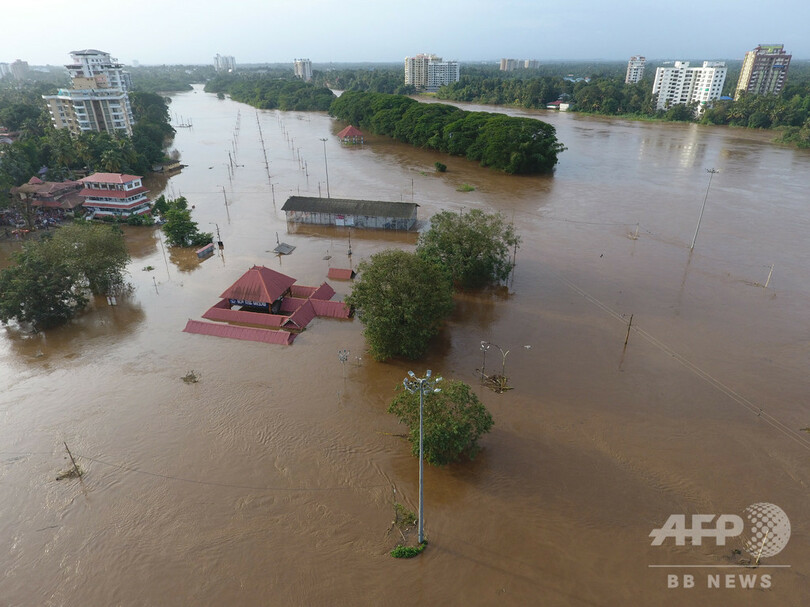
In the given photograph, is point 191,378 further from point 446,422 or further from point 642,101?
point 642,101

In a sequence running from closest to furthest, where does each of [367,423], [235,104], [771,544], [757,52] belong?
1. [771,544]
2. [367,423]
3. [757,52]
4. [235,104]

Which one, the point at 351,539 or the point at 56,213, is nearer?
the point at 351,539

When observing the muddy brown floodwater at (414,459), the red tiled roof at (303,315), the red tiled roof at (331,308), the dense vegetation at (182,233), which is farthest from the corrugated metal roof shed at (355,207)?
the red tiled roof at (303,315)

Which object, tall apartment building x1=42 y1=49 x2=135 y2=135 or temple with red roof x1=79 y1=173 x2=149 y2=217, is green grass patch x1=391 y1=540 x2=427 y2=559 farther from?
tall apartment building x1=42 y1=49 x2=135 y2=135

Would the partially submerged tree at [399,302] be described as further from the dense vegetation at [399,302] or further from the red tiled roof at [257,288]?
the red tiled roof at [257,288]

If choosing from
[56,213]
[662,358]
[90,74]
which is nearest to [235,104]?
[90,74]

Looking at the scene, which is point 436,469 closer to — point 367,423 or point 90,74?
point 367,423
